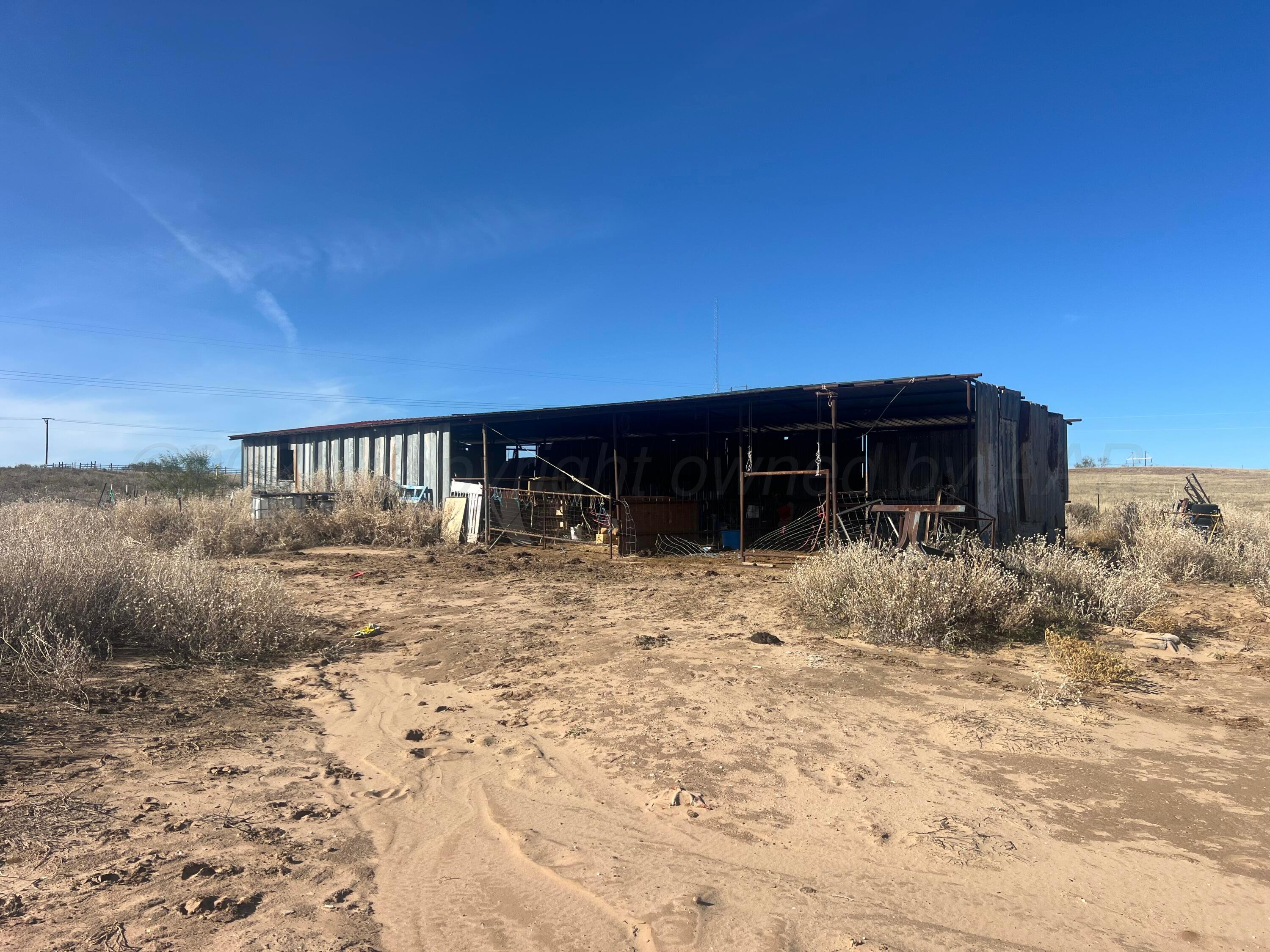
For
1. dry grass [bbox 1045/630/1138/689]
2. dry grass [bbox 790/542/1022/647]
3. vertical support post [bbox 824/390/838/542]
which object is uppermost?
vertical support post [bbox 824/390/838/542]

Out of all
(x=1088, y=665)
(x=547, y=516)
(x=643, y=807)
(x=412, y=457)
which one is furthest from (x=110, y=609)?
(x=412, y=457)

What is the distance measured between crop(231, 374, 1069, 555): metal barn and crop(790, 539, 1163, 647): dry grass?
3.88ft

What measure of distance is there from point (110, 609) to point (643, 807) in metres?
5.68

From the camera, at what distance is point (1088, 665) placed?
6332 millimetres

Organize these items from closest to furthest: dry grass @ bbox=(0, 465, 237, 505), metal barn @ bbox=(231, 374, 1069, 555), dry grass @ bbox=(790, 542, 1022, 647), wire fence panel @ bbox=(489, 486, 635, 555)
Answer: dry grass @ bbox=(790, 542, 1022, 647) → metal barn @ bbox=(231, 374, 1069, 555) → wire fence panel @ bbox=(489, 486, 635, 555) → dry grass @ bbox=(0, 465, 237, 505)

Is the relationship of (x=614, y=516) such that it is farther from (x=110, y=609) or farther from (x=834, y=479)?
(x=110, y=609)

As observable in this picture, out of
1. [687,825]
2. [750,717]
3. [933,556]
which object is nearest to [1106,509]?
[933,556]

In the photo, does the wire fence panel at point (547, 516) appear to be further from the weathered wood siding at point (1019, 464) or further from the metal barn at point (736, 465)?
the weathered wood siding at point (1019, 464)

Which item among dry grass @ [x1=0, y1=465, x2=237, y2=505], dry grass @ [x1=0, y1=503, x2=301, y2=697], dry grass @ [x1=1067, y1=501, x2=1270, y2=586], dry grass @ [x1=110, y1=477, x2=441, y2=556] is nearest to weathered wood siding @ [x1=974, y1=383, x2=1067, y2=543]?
dry grass @ [x1=1067, y1=501, x2=1270, y2=586]

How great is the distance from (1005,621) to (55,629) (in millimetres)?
9298

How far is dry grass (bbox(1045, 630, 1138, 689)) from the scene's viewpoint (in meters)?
6.15

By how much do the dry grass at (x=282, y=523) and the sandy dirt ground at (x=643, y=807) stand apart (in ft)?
37.0

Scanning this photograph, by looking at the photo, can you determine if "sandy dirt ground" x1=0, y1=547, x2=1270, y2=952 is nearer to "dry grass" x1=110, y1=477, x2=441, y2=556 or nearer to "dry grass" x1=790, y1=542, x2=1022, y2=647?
"dry grass" x1=790, y1=542, x2=1022, y2=647

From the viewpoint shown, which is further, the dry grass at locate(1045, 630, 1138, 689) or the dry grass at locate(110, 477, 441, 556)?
the dry grass at locate(110, 477, 441, 556)
